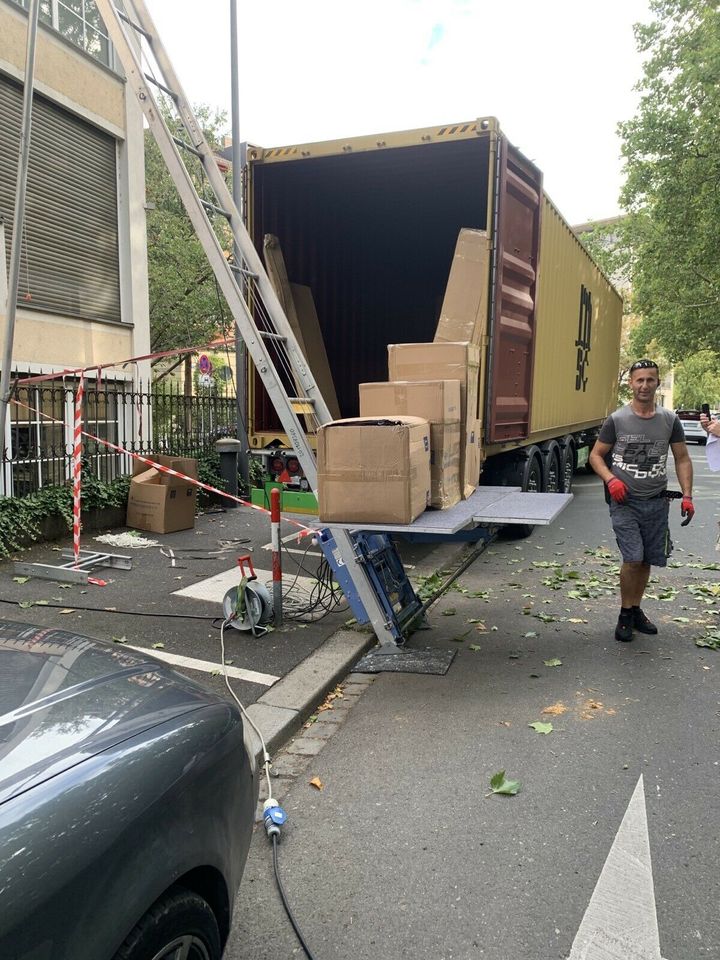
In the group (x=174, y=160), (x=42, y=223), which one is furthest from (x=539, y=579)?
(x=42, y=223)

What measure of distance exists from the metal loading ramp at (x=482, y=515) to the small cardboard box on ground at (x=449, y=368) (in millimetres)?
340

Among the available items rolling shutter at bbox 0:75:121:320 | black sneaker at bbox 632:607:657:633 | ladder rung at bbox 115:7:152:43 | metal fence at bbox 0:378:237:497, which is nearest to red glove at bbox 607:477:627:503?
black sneaker at bbox 632:607:657:633

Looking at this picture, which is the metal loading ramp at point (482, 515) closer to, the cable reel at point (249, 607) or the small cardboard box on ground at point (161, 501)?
the cable reel at point (249, 607)

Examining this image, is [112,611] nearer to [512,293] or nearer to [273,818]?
[273,818]

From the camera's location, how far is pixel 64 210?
10.5 metres

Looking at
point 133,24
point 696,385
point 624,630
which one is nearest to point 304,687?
point 624,630

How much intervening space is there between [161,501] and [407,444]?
16.9 feet

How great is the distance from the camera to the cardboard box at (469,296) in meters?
7.00

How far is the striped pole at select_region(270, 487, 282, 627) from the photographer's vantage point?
17.2 ft

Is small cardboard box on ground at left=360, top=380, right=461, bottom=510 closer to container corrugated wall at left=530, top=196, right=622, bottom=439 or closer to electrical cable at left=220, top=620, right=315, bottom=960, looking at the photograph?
electrical cable at left=220, top=620, right=315, bottom=960

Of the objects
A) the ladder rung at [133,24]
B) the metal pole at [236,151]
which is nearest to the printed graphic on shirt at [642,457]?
the ladder rung at [133,24]

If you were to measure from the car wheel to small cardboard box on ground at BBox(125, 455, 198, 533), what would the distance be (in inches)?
283

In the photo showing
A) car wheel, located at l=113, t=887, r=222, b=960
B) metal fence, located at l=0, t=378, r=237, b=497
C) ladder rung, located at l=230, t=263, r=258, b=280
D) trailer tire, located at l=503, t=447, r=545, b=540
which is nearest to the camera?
car wheel, located at l=113, t=887, r=222, b=960

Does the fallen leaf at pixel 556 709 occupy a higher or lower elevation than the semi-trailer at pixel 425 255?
lower
